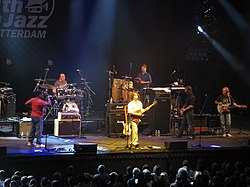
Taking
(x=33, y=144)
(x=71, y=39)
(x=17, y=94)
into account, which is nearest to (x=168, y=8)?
(x=71, y=39)

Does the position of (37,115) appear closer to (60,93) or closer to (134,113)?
(134,113)

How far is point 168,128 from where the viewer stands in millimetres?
17562

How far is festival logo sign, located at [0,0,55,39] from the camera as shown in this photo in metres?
19.1

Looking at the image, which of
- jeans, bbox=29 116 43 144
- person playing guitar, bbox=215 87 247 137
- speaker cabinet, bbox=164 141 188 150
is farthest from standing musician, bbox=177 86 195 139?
jeans, bbox=29 116 43 144

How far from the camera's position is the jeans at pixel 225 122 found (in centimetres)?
1747

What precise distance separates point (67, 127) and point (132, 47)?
632 cm

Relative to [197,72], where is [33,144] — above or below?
below

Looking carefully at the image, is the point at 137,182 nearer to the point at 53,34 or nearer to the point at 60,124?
the point at 60,124

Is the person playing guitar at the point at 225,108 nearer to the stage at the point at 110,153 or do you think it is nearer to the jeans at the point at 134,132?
the stage at the point at 110,153

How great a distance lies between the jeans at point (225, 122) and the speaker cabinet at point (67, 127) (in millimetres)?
5569

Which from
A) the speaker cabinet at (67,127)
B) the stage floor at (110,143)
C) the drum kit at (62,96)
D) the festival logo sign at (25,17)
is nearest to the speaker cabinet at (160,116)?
the stage floor at (110,143)

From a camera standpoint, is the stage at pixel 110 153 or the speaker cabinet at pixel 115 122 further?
the speaker cabinet at pixel 115 122

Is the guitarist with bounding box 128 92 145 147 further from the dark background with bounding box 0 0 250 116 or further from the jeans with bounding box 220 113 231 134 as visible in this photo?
the dark background with bounding box 0 0 250 116

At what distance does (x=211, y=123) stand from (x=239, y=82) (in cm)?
481
